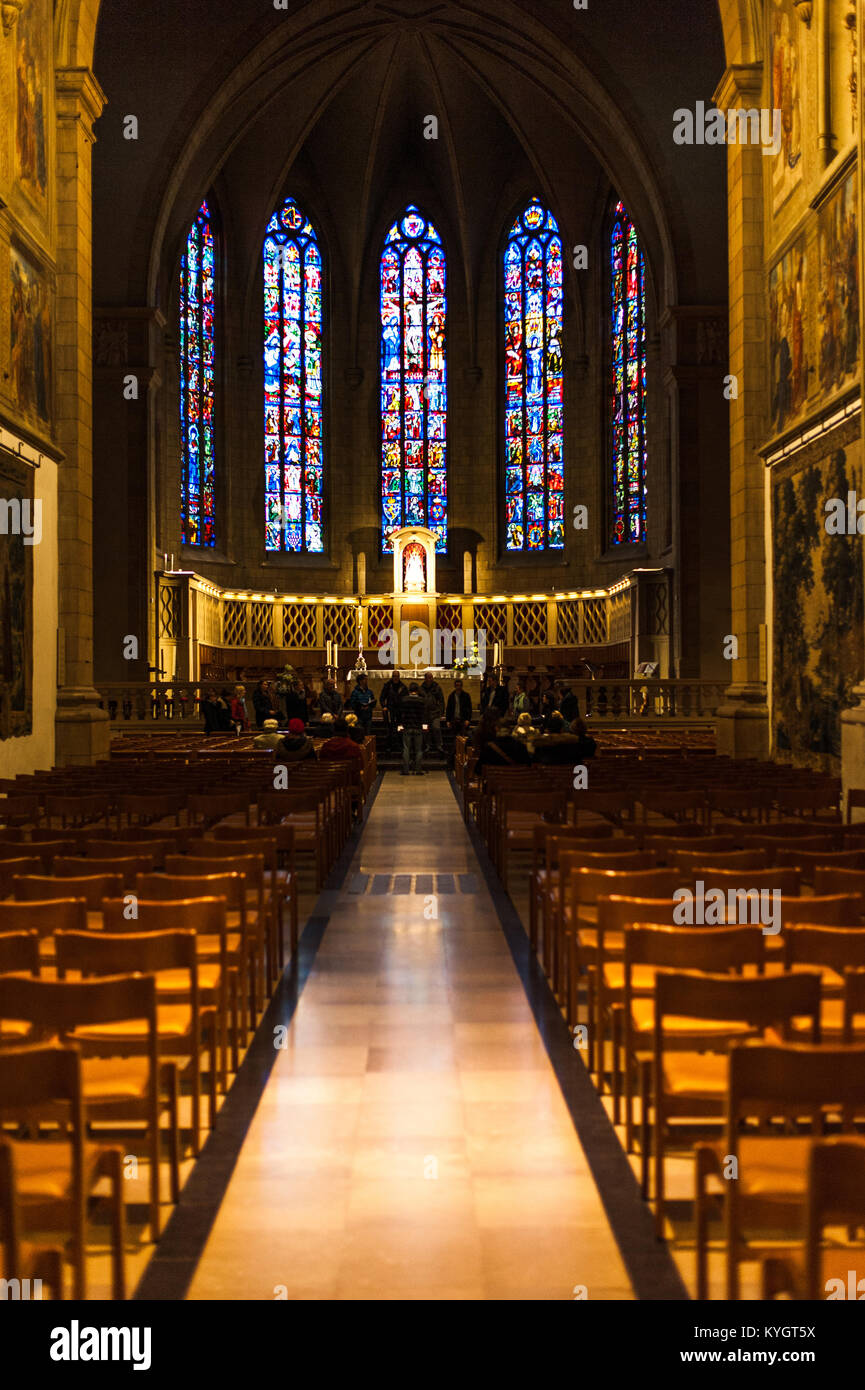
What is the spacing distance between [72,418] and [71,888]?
1188 cm

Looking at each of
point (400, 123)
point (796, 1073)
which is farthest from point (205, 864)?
point (400, 123)

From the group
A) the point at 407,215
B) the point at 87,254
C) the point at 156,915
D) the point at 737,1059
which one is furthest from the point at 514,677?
the point at 737,1059

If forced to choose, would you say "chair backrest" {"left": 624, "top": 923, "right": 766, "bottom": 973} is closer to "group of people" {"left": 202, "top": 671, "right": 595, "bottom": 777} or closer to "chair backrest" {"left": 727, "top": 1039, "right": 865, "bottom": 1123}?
"chair backrest" {"left": 727, "top": 1039, "right": 865, "bottom": 1123}

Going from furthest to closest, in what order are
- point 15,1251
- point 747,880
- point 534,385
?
point 534,385, point 747,880, point 15,1251

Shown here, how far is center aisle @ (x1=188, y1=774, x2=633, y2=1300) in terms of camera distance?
328 cm

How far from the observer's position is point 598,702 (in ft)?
80.1

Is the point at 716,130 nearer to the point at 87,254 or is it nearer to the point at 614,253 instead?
the point at 87,254

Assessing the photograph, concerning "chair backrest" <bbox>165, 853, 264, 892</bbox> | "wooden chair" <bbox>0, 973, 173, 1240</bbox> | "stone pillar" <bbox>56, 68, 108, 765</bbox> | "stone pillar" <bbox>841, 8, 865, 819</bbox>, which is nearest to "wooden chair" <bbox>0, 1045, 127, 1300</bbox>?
"wooden chair" <bbox>0, 973, 173, 1240</bbox>

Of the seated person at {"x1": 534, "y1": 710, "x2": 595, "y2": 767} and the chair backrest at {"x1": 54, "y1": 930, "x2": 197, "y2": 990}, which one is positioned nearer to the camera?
the chair backrest at {"x1": 54, "y1": 930, "x2": 197, "y2": 990}

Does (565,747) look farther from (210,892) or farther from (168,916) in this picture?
(168,916)

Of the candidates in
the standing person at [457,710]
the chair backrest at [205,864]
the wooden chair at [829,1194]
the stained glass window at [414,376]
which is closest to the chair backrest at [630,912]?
the chair backrest at [205,864]

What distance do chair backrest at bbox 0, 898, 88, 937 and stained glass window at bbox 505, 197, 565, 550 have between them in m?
30.8

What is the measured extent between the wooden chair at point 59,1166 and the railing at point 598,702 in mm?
19903

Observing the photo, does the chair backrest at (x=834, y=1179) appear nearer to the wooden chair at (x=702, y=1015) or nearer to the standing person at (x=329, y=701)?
the wooden chair at (x=702, y=1015)
